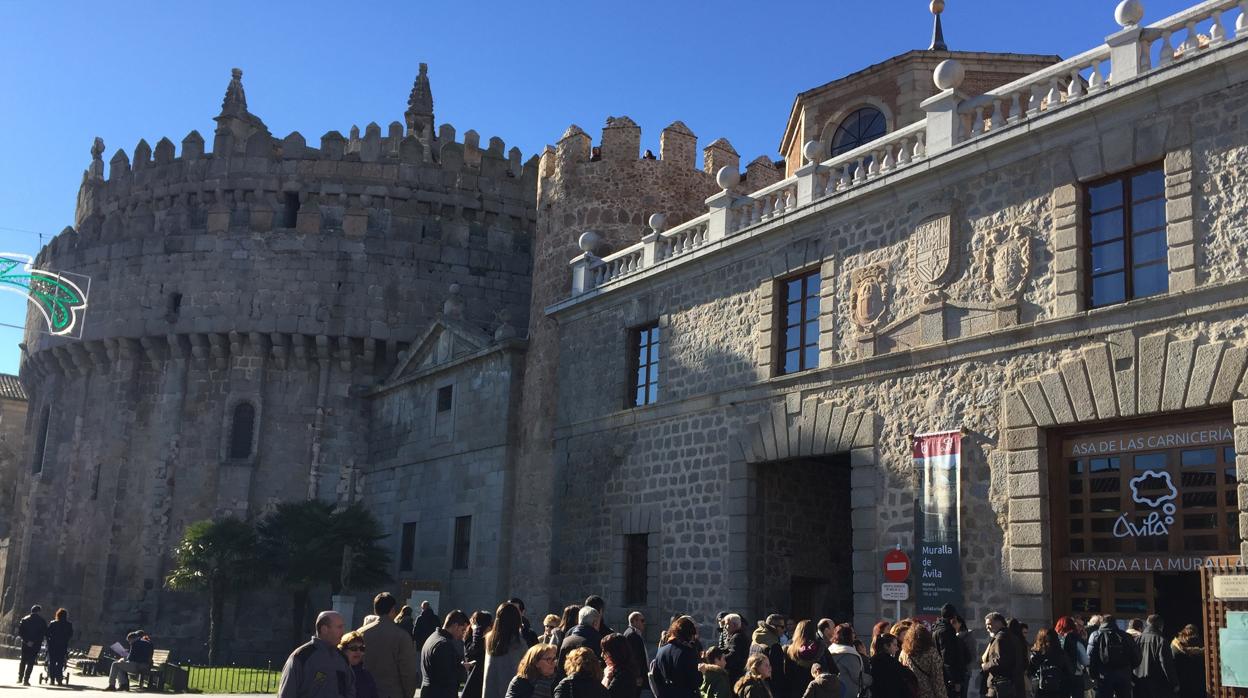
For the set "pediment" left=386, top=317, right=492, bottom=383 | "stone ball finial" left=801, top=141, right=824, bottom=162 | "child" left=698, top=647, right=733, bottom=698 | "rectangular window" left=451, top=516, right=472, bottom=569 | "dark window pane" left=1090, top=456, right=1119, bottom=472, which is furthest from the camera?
"pediment" left=386, top=317, right=492, bottom=383

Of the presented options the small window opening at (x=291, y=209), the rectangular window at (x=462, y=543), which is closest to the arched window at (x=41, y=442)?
the small window opening at (x=291, y=209)

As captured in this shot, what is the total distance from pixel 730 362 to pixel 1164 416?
6.87m

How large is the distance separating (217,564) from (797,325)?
1486 centimetres

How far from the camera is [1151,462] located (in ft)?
40.7

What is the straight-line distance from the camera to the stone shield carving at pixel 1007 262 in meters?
13.7

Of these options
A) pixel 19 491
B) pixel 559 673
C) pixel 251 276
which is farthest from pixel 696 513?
pixel 19 491

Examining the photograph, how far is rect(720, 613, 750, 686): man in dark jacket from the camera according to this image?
11.2 metres

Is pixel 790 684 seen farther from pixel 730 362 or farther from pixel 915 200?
pixel 730 362

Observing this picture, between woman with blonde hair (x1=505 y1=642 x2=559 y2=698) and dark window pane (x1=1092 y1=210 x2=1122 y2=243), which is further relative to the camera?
dark window pane (x1=1092 y1=210 x2=1122 y2=243)

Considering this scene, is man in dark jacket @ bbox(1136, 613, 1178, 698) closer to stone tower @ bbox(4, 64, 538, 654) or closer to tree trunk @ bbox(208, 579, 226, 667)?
tree trunk @ bbox(208, 579, 226, 667)

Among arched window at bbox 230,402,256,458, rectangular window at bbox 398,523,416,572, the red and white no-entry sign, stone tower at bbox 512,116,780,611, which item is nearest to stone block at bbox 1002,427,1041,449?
the red and white no-entry sign

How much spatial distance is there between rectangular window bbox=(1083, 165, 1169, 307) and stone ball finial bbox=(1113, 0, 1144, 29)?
1.54 metres

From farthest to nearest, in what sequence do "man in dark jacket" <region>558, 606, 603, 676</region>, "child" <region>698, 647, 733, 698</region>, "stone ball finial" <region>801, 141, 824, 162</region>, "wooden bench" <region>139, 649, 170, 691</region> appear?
"wooden bench" <region>139, 649, 170, 691</region>, "stone ball finial" <region>801, 141, 824, 162</region>, "man in dark jacket" <region>558, 606, 603, 676</region>, "child" <region>698, 647, 733, 698</region>

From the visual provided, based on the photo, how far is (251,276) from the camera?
30875 millimetres
